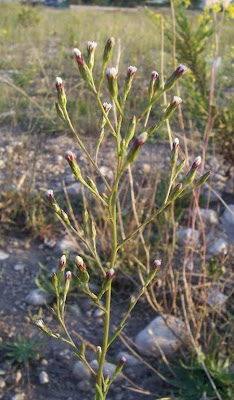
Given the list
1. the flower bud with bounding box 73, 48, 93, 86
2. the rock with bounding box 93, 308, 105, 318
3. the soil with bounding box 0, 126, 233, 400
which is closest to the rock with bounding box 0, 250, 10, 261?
the soil with bounding box 0, 126, 233, 400

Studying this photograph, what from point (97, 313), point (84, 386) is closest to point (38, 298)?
point (97, 313)

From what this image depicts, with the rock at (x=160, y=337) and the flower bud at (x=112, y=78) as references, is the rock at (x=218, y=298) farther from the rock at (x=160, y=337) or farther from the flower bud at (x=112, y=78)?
the flower bud at (x=112, y=78)

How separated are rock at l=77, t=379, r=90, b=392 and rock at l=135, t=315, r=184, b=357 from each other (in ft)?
0.87

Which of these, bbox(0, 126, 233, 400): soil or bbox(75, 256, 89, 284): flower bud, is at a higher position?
bbox(75, 256, 89, 284): flower bud

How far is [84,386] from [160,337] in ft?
1.26

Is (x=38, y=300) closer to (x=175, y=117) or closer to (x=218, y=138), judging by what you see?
(x=218, y=138)

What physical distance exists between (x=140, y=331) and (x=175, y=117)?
256 centimetres

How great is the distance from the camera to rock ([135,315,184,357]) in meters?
2.33

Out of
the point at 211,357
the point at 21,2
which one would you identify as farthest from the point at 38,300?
the point at 21,2

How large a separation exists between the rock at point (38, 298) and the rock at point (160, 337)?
48cm

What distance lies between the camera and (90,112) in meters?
4.58

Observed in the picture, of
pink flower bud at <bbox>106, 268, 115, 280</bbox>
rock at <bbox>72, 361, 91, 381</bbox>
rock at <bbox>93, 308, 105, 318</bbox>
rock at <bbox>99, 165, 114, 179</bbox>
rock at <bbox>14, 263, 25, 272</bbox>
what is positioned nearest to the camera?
pink flower bud at <bbox>106, 268, 115, 280</bbox>

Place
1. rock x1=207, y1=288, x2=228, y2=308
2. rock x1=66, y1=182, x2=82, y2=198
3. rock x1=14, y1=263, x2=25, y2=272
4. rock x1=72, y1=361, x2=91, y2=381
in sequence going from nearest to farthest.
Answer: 1. rock x1=72, y1=361, x2=91, y2=381
2. rock x1=207, y1=288, x2=228, y2=308
3. rock x1=14, y1=263, x2=25, y2=272
4. rock x1=66, y1=182, x2=82, y2=198

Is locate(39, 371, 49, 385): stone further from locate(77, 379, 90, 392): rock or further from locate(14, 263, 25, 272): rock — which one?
locate(14, 263, 25, 272): rock
